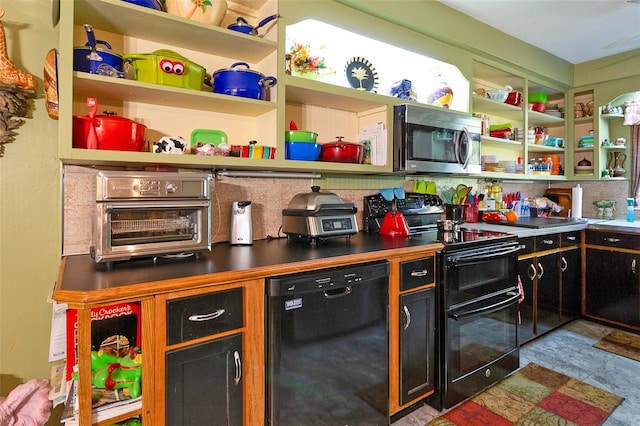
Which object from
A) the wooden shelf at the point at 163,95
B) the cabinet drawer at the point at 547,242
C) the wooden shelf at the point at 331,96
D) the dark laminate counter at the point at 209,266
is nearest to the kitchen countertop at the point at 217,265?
the dark laminate counter at the point at 209,266

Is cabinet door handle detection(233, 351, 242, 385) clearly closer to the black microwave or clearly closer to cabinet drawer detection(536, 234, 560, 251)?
the black microwave

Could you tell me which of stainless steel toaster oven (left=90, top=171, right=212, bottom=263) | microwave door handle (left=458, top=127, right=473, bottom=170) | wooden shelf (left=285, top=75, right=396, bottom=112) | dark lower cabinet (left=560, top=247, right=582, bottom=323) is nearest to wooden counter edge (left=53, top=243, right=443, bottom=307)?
stainless steel toaster oven (left=90, top=171, right=212, bottom=263)

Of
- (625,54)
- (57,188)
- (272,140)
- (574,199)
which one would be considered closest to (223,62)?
(272,140)

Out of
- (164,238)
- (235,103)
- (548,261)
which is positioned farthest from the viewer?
(548,261)

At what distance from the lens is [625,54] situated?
11.3ft

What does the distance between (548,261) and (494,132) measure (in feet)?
4.14

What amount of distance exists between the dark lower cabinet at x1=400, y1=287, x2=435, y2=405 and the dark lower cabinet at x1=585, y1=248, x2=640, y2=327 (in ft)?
7.31

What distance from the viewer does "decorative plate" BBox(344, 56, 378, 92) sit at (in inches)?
95.1

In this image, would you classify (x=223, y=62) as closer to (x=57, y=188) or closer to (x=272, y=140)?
(x=272, y=140)

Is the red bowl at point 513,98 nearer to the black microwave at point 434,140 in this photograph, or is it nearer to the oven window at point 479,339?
the black microwave at point 434,140

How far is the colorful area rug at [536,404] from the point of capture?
1865mm

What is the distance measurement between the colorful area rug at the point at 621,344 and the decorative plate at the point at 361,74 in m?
2.70

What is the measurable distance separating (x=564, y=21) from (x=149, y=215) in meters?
3.41

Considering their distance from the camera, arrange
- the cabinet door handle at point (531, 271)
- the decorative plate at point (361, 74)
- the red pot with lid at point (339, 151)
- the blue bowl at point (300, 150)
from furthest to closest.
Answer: the cabinet door handle at point (531, 271) → the decorative plate at point (361, 74) → the red pot with lid at point (339, 151) → the blue bowl at point (300, 150)
